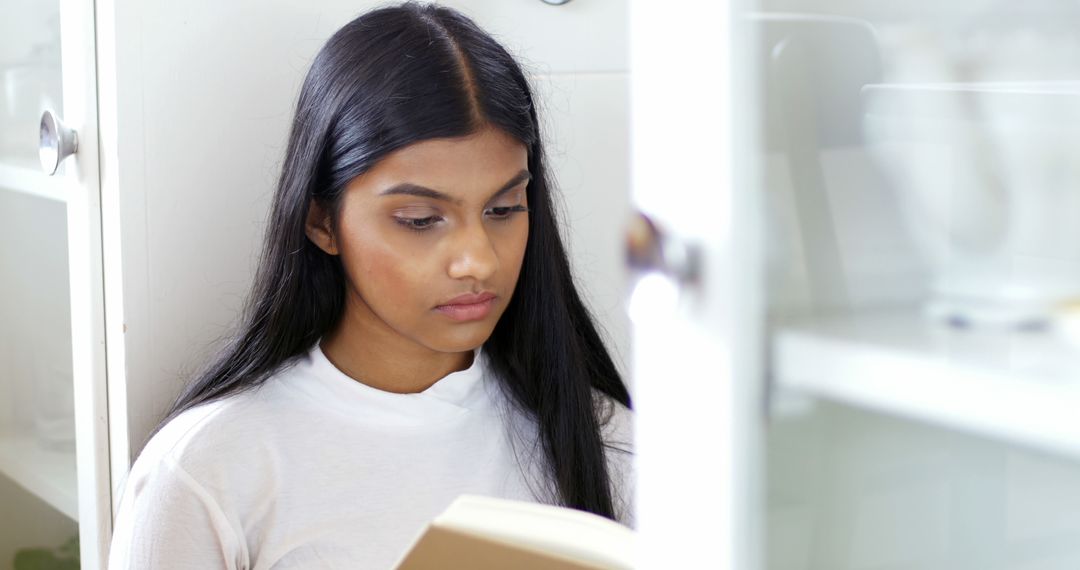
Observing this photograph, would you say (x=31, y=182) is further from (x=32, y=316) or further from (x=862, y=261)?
(x=862, y=261)

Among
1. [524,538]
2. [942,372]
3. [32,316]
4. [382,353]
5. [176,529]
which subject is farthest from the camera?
[32,316]

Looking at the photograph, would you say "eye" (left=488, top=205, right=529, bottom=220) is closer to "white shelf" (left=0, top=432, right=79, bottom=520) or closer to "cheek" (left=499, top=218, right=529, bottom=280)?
"cheek" (left=499, top=218, right=529, bottom=280)

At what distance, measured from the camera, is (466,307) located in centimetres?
95

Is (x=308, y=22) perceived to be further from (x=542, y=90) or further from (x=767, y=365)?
(x=767, y=365)

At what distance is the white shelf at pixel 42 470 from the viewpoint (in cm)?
111

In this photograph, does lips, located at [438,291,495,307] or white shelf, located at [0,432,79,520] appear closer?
lips, located at [438,291,495,307]

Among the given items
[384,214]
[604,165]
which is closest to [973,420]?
[384,214]

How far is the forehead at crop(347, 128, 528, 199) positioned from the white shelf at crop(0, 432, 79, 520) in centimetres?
45

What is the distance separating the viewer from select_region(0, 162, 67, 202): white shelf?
1.05 metres

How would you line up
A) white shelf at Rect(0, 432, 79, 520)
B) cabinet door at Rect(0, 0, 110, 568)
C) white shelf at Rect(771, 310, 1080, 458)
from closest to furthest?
white shelf at Rect(771, 310, 1080, 458) < cabinet door at Rect(0, 0, 110, 568) < white shelf at Rect(0, 432, 79, 520)

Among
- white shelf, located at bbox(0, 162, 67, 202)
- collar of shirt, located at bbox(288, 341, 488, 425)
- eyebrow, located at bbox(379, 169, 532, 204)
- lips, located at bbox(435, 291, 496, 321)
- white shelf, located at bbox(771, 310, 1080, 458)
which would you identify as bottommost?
collar of shirt, located at bbox(288, 341, 488, 425)

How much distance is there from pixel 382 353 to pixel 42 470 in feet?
1.38

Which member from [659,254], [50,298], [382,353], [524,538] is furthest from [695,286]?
[50,298]

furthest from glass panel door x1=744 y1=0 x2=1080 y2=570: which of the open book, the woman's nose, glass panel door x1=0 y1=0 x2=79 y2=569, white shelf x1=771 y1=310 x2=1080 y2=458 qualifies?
glass panel door x1=0 y1=0 x2=79 y2=569
